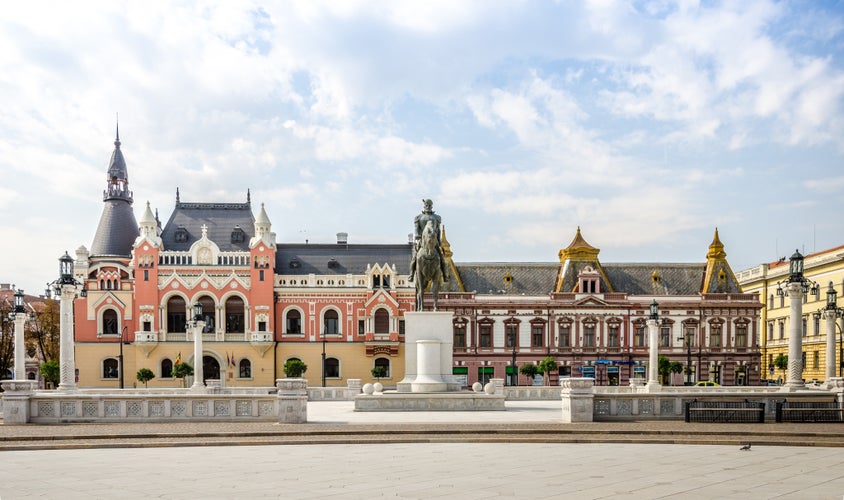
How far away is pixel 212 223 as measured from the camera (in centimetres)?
6494

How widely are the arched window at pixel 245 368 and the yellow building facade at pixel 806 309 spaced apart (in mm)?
40176

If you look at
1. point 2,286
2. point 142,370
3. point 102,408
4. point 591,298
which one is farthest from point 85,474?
point 2,286

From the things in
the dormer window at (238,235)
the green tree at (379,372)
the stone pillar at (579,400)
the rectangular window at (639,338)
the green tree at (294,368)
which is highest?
the dormer window at (238,235)

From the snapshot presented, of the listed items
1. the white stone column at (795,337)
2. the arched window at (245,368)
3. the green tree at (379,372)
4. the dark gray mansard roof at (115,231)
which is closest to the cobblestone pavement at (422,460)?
the white stone column at (795,337)

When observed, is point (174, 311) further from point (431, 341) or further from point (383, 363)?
point (431, 341)

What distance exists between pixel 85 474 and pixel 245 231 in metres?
51.9

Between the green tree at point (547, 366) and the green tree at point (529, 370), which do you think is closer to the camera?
the green tree at point (547, 366)

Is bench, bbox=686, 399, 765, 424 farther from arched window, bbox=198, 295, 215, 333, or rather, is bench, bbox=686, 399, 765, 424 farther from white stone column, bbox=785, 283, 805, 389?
arched window, bbox=198, 295, 215, 333

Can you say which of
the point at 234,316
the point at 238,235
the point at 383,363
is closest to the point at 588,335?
the point at 383,363

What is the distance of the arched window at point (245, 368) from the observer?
60750 mm

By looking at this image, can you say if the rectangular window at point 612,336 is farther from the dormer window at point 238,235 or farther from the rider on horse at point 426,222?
the rider on horse at point 426,222

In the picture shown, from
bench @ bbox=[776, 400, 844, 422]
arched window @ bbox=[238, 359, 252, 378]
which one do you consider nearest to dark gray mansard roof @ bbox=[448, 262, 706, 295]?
arched window @ bbox=[238, 359, 252, 378]

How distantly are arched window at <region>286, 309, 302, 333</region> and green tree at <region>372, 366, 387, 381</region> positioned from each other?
7320 millimetres

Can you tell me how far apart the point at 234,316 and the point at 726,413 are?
150ft
